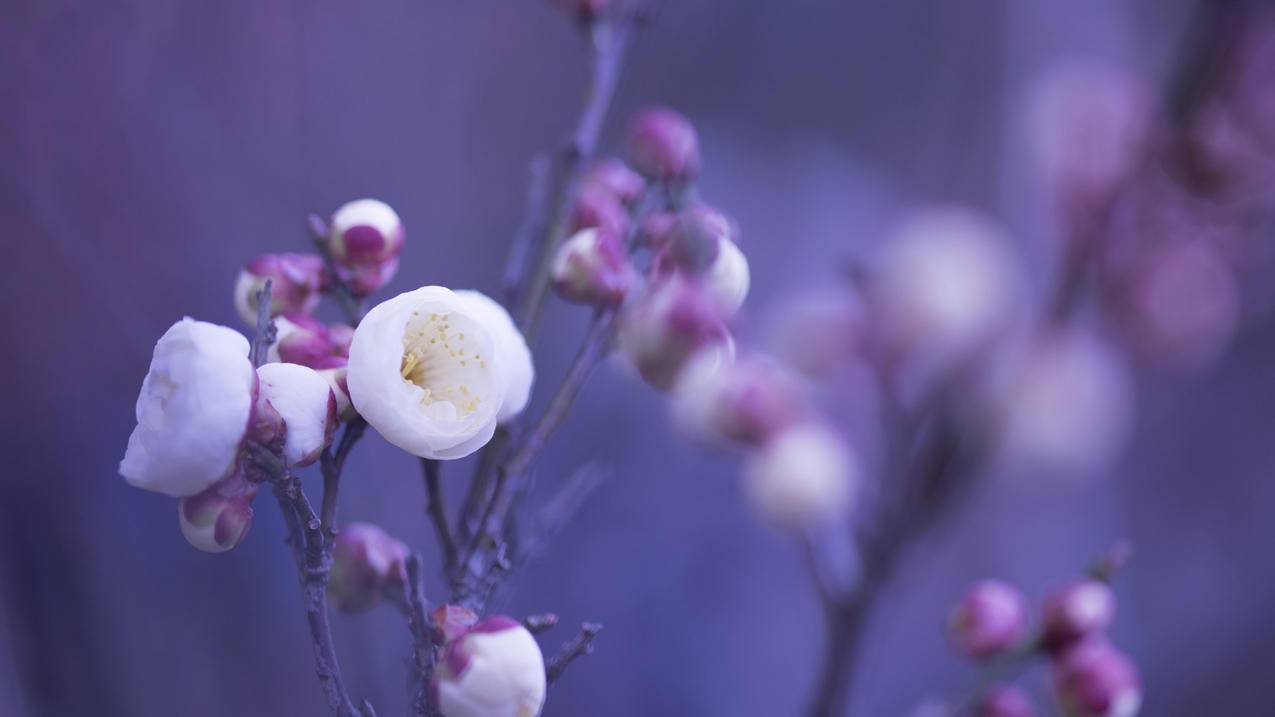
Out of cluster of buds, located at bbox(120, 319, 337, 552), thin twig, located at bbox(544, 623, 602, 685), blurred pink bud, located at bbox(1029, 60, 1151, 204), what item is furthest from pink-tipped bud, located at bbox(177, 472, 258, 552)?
blurred pink bud, located at bbox(1029, 60, 1151, 204)

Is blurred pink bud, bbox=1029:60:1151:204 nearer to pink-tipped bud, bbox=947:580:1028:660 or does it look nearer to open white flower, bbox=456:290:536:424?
pink-tipped bud, bbox=947:580:1028:660

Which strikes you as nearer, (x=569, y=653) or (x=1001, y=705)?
(x=569, y=653)

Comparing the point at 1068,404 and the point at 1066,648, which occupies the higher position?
the point at 1068,404

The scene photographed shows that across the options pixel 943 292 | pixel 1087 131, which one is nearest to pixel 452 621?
pixel 943 292

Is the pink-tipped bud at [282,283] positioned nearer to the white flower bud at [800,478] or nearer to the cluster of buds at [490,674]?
the cluster of buds at [490,674]

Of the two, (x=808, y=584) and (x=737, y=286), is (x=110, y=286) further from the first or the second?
(x=808, y=584)

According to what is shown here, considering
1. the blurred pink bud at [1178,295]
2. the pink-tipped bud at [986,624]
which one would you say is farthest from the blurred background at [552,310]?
the blurred pink bud at [1178,295]

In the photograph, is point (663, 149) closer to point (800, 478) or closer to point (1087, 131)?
point (800, 478)
